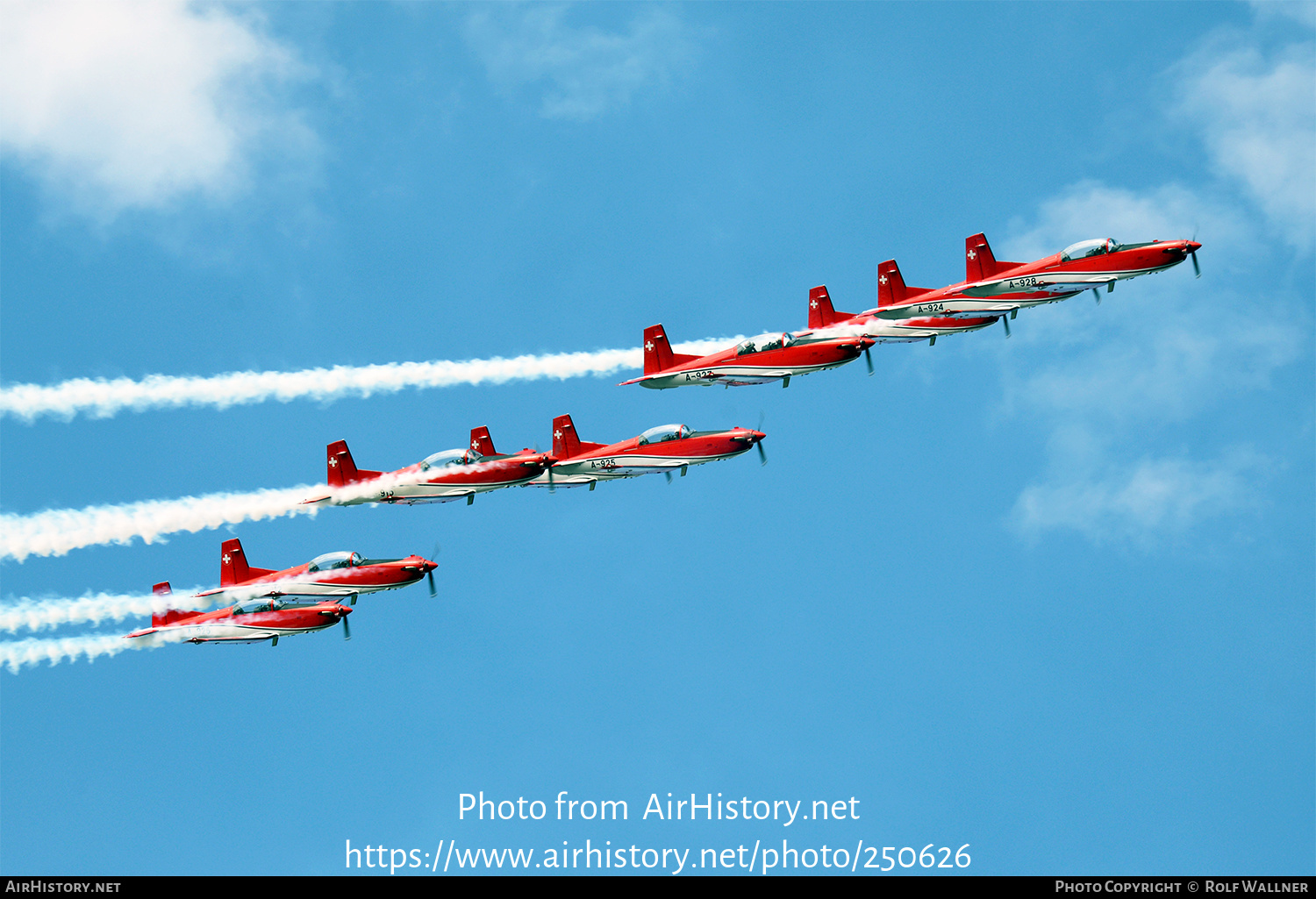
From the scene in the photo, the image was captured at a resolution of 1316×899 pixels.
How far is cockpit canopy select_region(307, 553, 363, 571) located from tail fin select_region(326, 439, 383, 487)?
5775mm

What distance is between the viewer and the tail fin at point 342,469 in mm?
126938

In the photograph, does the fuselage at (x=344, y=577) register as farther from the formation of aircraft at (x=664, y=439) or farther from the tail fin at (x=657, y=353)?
the tail fin at (x=657, y=353)

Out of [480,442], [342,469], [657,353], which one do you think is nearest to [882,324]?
[657,353]

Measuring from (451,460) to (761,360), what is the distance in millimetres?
22995

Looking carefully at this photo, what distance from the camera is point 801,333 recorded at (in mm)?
129500

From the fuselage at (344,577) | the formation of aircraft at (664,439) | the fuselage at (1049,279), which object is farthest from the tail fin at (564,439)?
the fuselage at (1049,279)

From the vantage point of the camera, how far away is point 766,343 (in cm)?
12825

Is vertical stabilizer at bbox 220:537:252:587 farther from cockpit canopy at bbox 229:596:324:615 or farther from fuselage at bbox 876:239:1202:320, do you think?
fuselage at bbox 876:239:1202:320

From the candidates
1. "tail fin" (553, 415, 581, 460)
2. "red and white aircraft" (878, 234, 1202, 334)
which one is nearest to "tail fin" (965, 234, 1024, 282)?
"red and white aircraft" (878, 234, 1202, 334)

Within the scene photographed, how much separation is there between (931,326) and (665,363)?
63.7ft

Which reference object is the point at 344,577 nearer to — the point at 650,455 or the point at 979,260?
the point at 650,455
